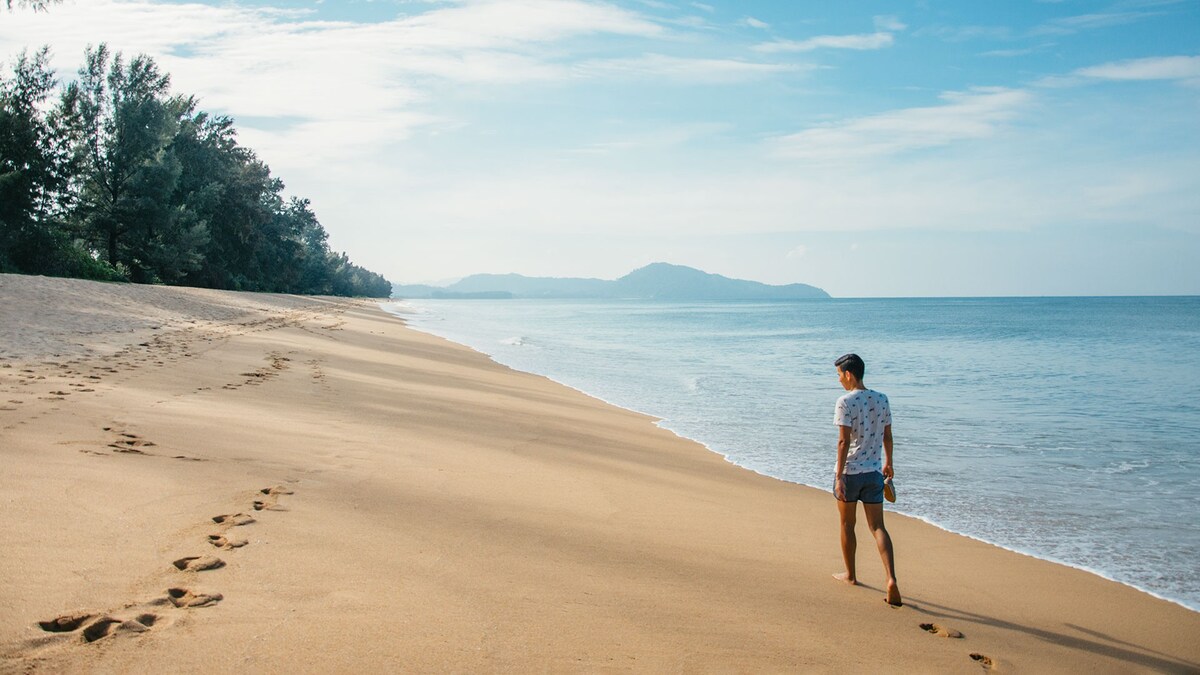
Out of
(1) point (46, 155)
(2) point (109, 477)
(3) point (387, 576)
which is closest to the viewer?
(3) point (387, 576)

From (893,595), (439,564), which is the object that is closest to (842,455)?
(893,595)

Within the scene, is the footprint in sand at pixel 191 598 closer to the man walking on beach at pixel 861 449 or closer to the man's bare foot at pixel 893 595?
the man walking on beach at pixel 861 449

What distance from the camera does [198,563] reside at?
386cm

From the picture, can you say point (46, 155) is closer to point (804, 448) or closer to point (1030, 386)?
point (804, 448)

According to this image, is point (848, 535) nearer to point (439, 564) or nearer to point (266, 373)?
point (439, 564)

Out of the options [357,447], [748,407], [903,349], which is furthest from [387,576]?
[903,349]

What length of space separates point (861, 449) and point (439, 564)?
9.56 ft

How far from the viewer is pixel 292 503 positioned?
17.1ft

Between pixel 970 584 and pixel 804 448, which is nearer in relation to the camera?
pixel 970 584

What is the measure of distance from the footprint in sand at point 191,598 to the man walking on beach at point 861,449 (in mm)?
3812

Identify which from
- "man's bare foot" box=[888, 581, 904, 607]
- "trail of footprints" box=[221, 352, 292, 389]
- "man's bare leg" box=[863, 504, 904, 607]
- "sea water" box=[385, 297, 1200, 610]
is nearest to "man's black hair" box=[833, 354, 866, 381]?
"man's bare leg" box=[863, 504, 904, 607]

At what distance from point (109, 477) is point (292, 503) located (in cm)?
126

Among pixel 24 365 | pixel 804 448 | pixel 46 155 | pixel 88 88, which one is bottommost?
pixel 804 448

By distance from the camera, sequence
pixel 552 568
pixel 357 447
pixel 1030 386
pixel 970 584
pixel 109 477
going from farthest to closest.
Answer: pixel 1030 386 → pixel 357 447 → pixel 970 584 → pixel 109 477 → pixel 552 568
